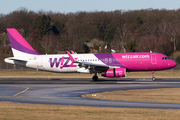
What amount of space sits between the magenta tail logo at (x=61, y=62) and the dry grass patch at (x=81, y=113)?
72.6ft

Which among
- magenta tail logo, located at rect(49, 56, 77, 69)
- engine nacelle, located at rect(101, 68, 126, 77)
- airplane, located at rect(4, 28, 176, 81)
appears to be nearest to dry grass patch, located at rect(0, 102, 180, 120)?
engine nacelle, located at rect(101, 68, 126, 77)

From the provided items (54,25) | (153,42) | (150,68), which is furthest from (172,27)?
(54,25)

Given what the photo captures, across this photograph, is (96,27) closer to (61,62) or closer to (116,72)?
(61,62)

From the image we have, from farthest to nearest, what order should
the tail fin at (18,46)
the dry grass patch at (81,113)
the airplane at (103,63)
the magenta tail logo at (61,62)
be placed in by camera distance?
the tail fin at (18,46)
the magenta tail logo at (61,62)
the airplane at (103,63)
the dry grass patch at (81,113)

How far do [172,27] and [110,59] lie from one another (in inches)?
2913

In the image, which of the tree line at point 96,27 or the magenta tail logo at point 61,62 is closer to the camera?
the magenta tail logo at point 61,62

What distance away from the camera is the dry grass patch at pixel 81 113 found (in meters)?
16.2

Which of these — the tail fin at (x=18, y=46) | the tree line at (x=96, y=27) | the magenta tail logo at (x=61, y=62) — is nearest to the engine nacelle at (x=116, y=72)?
the magenta tail logo at (x=61, y=62)

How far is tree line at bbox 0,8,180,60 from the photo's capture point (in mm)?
111375

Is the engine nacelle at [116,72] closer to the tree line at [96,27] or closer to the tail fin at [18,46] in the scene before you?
the tail fin at [18,46]

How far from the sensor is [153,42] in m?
90.9

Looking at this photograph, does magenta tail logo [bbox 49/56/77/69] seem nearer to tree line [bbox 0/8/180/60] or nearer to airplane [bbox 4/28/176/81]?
airplane [bbox 4/28/176/81]

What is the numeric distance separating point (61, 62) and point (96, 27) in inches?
4473

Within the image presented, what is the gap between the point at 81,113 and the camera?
17.5m
